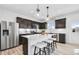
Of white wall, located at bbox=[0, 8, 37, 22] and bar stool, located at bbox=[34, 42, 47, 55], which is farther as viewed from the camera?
bar stool, located at bbox=[34, 42, 47, 55]

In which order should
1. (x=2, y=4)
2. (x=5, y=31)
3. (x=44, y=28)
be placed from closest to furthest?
(x=2, y=4) < (x=44, y=28) < (x=5, y=31)

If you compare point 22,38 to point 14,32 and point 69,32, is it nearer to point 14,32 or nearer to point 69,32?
point 14,32

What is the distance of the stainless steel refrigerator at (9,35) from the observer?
1427 millimetres

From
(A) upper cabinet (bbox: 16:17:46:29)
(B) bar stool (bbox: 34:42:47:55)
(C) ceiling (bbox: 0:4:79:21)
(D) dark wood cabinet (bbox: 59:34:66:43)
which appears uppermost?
(C) ceiling (bbox: 0:4:79:21)

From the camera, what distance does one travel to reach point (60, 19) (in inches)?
57.4

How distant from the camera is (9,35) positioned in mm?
1575

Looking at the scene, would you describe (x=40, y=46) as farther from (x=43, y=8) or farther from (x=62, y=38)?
(x=43, y=8)

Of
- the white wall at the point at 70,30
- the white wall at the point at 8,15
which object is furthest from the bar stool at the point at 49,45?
the white wall at the point at 8,15

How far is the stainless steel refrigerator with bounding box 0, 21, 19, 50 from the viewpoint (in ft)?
4.68

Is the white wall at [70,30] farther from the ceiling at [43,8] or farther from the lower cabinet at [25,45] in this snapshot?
Answer: the lower cabinet at [25,45]

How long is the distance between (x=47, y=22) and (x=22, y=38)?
1.74ft

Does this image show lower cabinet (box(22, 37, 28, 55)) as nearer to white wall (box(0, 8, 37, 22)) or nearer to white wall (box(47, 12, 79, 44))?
white wall (box(0, 8, 37, 22))

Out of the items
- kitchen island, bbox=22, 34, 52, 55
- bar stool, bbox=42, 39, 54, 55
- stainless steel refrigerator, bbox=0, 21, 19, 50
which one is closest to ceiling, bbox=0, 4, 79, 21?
stainless steel refrigerator, bbox=0, 21, 19, 50
